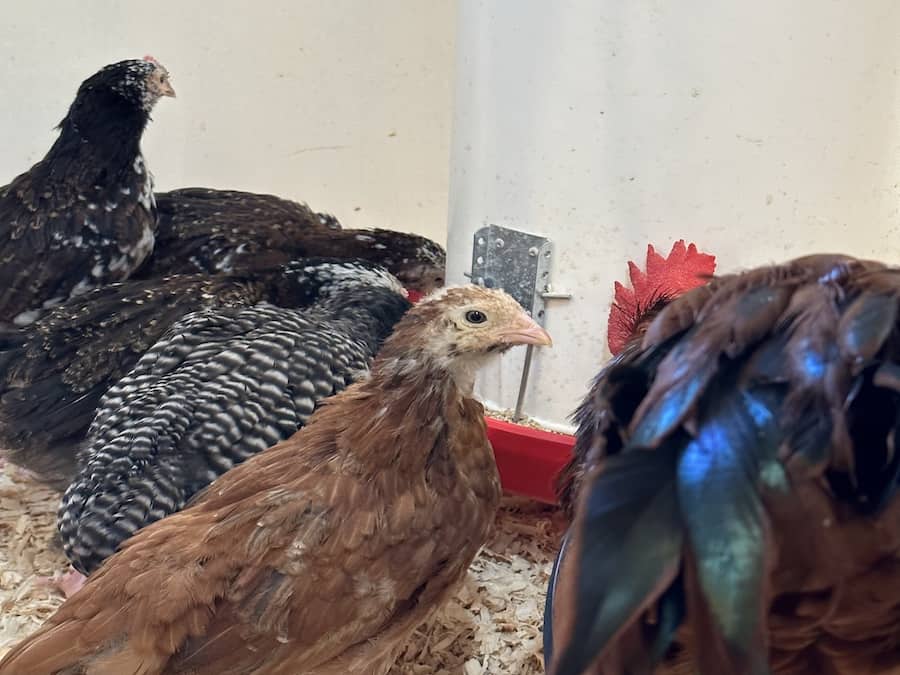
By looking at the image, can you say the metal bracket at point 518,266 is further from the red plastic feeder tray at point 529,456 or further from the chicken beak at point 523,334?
the chicken beak at point 523,334

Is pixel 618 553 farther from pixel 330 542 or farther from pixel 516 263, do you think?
pixel 516 263

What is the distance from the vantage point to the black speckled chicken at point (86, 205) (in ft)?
6.59

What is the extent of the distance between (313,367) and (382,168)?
4.56ft

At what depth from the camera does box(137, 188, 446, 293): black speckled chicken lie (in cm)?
229

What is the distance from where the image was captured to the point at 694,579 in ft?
2.04

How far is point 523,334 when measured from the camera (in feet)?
4.51

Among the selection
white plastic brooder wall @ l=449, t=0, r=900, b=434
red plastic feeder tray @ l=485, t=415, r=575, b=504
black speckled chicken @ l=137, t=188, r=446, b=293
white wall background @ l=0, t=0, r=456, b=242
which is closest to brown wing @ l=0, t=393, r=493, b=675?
red plastic feeder tray @ l=485, t=415, r=575, b=504

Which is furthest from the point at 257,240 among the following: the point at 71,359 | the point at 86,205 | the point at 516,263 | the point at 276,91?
the point at 516,263

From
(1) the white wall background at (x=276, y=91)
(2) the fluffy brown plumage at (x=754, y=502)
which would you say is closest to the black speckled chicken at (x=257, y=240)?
(1) the white wall background at (x=276, y=91)

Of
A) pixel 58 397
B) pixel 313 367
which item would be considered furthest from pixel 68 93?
pixel 313 367

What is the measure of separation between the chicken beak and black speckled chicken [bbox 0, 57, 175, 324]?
1.23 meters

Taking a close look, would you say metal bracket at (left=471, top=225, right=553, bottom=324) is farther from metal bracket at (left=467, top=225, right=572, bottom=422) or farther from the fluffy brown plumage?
the fluffy brown plumage

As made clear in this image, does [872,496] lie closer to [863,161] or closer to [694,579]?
[694,579]

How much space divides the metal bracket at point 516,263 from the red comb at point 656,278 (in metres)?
0.19
